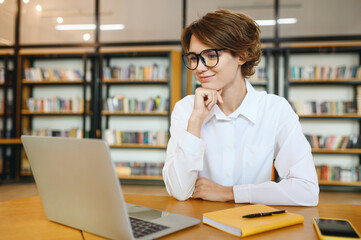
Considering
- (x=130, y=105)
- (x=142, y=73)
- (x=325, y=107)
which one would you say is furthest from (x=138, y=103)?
(x=325, y=107)

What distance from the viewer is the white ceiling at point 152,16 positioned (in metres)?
4.63

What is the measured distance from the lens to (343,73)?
4.42 m

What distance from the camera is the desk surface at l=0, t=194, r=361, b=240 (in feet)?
2.23

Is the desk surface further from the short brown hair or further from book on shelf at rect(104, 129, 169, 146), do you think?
book on shelf at rect(104, 129, 169, 146)

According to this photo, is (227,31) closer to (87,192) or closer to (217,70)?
(217,70)

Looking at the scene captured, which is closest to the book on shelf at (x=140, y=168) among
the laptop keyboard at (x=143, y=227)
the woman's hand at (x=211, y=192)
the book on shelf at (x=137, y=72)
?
the book on shelf at (x=137, y=72)

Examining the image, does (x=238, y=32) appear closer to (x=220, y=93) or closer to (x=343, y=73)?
(x=220, y=93)

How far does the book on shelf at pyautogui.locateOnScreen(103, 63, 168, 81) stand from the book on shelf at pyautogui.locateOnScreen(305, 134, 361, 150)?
256cm

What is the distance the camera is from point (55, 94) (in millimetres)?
5348

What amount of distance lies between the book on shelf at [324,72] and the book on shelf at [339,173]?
1372mm

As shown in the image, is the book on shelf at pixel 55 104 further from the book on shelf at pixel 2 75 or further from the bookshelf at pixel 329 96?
the bookshelf at pixel 329 96

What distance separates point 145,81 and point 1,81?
2.68m

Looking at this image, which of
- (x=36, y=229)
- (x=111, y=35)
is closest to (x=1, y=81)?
(x=111, y=35)

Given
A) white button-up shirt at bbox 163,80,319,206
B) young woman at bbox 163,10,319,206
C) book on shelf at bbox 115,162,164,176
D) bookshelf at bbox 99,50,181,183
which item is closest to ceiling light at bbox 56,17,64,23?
bookshelf at bbox 99,50,181,183
